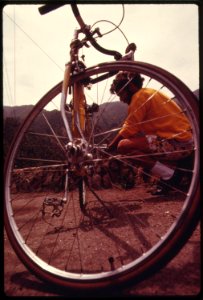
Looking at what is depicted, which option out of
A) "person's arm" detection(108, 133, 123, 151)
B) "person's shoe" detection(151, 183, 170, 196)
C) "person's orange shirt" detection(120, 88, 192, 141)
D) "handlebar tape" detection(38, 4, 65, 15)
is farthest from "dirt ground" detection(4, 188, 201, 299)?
"handlebar tape" detection(38, 4, 65, 15)

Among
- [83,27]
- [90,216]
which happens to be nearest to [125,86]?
[83,27]

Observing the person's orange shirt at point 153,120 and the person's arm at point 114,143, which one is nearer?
the person's orange shirt at point 153,120

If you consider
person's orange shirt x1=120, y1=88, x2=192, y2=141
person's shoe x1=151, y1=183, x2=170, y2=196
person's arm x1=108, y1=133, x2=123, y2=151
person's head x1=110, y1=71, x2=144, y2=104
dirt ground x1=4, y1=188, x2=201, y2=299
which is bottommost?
dirt ground x1=4, y1=188, x2=201, y2=299

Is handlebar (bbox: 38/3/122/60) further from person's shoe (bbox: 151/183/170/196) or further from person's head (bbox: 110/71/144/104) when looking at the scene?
person's shoe (bbox: 151/183/170/196)

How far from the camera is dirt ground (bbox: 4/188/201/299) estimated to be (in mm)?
1173

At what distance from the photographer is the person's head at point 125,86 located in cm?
212

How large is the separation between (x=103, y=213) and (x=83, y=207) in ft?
0.67

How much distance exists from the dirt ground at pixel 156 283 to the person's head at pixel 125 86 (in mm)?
1272

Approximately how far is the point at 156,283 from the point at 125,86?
1386mm

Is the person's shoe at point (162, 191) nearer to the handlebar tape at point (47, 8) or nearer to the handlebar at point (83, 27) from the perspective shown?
the handlebar at point (83, 27)

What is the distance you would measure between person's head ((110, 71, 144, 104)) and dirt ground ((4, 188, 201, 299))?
4.17 feet

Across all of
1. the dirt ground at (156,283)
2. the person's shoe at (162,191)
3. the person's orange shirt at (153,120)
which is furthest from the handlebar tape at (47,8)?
the person's shoe at (162,191)

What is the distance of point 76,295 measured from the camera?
114 centimetres

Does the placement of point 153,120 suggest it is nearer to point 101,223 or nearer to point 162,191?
point 101,223
